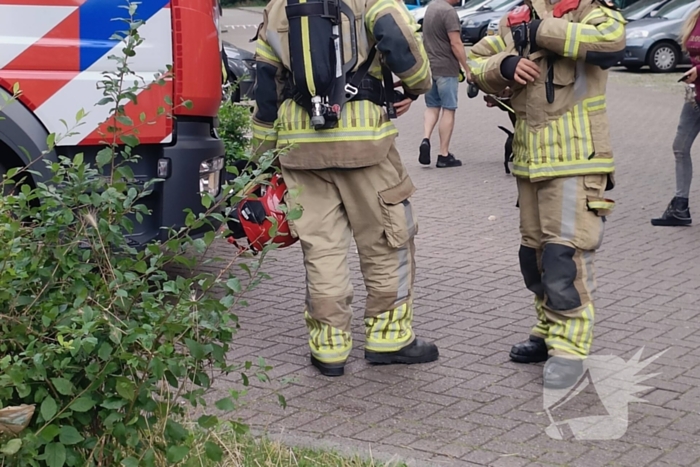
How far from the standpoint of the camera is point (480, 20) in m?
27.8

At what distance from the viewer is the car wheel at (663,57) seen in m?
20.3

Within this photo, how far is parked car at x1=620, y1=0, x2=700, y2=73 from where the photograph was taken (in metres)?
20.1

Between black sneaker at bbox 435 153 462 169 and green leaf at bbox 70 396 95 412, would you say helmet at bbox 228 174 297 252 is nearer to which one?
green leaf at bbox 70 396 95 412

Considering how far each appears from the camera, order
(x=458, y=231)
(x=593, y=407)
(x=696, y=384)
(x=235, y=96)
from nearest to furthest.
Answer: (x=593, y=407) → (x=696, y=384) → (x=458, y=231) → (x=235, y=96)

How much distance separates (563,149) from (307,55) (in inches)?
46.9

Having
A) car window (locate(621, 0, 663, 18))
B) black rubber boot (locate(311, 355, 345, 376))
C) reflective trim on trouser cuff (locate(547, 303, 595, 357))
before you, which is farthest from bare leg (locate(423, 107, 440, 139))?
car window (locate(621, 0, 663, 18))

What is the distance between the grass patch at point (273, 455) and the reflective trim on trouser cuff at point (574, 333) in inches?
47.1

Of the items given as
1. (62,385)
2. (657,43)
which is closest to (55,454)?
(62,385)

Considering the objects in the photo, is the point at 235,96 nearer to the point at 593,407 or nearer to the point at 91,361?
the point at 593,407

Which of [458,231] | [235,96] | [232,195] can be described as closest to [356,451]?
[232,195]

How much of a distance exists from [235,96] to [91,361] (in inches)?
288

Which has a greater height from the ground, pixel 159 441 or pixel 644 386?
pixel 159 441

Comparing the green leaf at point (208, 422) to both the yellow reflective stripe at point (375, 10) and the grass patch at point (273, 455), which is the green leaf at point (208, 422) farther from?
the yellow reflective stripe at point (375, 10)

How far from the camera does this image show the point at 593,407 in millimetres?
4336
